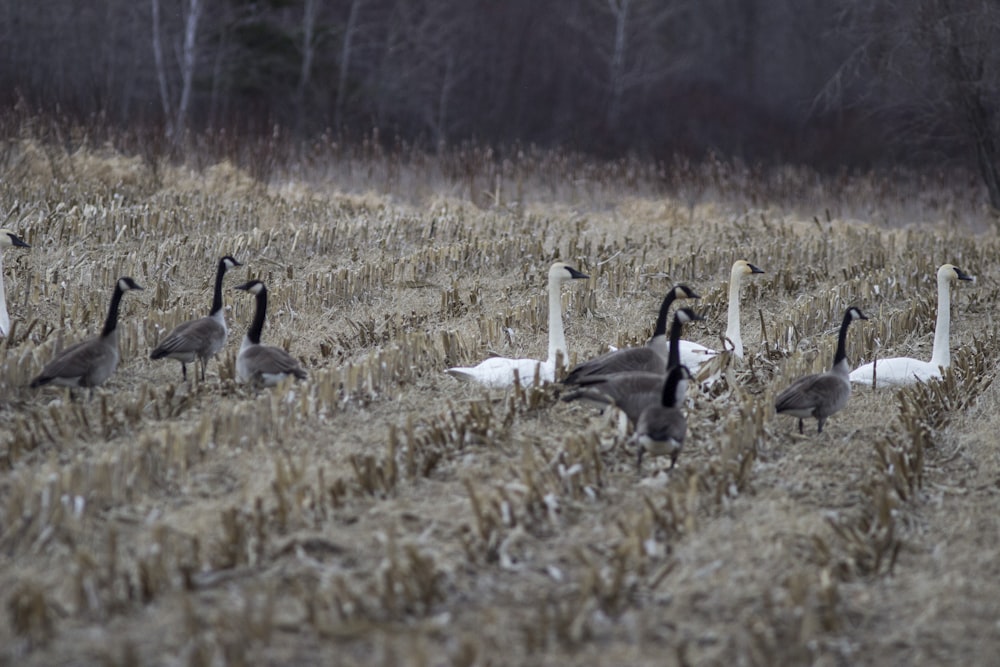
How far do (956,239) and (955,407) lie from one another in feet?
29.3

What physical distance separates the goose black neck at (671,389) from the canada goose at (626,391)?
116 mm

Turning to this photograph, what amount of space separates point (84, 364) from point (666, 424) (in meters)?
3.52

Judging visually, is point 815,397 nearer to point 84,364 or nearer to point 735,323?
point 735,323

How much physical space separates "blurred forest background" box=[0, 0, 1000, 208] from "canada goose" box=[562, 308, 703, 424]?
13833 mm

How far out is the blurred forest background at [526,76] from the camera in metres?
20.8

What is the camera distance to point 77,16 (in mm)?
30016

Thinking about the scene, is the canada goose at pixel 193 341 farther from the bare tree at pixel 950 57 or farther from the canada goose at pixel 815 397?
the bare tree at pixel 950 57

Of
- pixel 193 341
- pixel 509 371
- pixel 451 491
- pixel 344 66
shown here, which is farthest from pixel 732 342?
pixel 344 66

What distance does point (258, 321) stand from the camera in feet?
25.5

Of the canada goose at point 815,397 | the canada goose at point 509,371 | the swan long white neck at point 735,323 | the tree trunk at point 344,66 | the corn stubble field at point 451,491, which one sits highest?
the tree trunk at point 344,66

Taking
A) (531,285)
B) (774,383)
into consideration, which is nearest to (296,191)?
(531,285)

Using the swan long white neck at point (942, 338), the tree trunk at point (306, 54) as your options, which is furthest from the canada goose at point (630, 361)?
the tree trunk at point (306, 54)

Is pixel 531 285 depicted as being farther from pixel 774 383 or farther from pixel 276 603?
pixel 276 603

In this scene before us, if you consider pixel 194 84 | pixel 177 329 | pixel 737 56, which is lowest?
pixel 177 329
